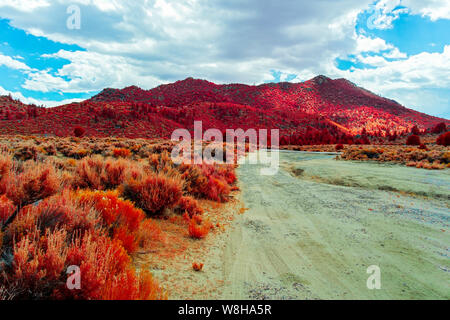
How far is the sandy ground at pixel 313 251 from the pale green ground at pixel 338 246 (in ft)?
0.05

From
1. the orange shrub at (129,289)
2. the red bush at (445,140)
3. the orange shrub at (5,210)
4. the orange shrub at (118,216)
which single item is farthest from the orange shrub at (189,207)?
the red bush at (445,140)

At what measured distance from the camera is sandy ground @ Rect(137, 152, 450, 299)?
9.53 ft

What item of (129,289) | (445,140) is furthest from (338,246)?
(445,140)

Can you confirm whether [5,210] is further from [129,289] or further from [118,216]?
[129,289]

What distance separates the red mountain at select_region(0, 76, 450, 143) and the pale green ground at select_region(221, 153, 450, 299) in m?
47.5

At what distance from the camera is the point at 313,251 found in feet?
13.2

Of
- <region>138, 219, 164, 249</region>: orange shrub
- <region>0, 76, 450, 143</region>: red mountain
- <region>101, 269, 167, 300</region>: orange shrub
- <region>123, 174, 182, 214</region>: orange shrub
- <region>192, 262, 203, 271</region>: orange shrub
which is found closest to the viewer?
<region>101, 269, 167, 300</region>: orange shrub

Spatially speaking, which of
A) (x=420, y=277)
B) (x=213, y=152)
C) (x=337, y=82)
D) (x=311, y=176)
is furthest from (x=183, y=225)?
(x=337, y=82)

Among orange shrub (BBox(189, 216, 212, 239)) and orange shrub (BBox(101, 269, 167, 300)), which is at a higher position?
orange shrub (BBox(101, 269, 167, 300))

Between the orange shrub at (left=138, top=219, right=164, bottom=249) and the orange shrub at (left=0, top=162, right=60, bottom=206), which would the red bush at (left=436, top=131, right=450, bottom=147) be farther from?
the orange shrub at (left=0, top=162, right=60, bottom=206)

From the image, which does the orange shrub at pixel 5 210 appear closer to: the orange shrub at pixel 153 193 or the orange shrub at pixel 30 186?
the orange shrub at pixel 30 186

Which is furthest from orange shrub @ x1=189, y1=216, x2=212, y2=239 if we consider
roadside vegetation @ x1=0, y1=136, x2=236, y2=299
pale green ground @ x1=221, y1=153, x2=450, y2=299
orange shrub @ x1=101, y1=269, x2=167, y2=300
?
orange shrub @ x1=101, y1=269, x2=167, y2=300

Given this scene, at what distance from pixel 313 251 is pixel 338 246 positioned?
54cm
